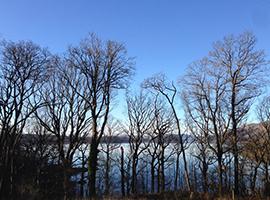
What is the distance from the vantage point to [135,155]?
38.8m

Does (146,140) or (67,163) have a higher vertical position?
(146,140)

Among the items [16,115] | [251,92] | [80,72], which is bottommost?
[16,115]

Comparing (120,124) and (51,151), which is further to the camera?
(120,124)

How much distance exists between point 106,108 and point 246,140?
18772mm

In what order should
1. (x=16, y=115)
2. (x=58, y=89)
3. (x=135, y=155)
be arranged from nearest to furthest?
(x=16, y=115)
(x=58, y=89)
(x=135, y=155)

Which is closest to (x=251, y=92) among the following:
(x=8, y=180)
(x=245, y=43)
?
(x=245, y=43)

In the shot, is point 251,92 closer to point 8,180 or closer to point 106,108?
point 106,108

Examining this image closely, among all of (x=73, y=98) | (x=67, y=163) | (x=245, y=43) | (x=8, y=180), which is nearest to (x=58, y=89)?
(x=73, y=98)

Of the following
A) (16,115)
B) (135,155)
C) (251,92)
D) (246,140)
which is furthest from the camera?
(135,155)

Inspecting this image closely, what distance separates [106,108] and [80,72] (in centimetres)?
414

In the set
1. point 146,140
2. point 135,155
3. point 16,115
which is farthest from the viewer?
point 146,140

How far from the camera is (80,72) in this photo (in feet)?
88.7

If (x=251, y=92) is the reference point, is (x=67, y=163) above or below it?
below

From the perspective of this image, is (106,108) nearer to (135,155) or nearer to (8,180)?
(8,180)
